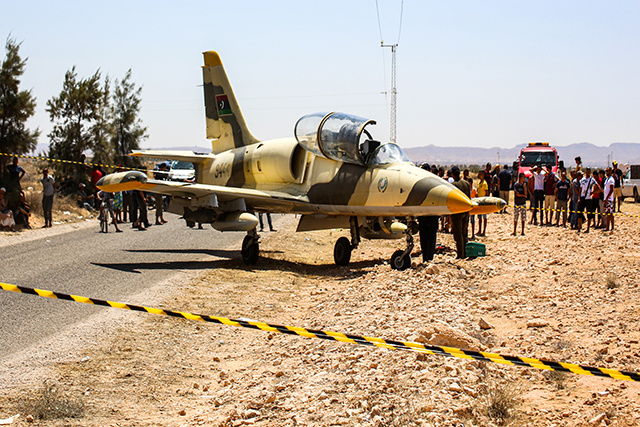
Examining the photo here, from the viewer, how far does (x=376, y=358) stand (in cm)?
660

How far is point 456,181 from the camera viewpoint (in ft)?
51.1

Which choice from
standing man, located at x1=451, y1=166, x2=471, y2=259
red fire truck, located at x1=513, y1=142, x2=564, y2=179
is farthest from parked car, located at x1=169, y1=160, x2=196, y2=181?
standing man, located at x1=451, y1=166, x2=471, y2=259

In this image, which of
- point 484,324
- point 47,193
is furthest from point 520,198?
point 47,193

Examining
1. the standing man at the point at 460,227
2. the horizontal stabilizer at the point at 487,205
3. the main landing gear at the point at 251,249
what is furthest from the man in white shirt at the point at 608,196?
the main landing gear at the point at 251,249

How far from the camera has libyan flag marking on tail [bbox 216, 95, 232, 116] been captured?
18000mm

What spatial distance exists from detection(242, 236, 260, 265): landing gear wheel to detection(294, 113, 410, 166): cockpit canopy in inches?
104

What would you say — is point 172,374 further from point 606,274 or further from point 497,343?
point 606,274

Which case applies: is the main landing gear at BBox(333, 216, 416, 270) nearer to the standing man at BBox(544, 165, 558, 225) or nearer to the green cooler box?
the green cooler box

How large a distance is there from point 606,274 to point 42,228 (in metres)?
18.2

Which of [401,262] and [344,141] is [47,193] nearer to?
[344,141]

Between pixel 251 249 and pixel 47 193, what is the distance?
33.9 feet

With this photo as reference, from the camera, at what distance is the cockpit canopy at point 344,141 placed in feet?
44.2

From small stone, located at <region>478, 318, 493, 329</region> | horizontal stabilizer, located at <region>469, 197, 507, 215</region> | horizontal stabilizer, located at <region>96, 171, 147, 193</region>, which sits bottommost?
small stone, located at <region>478, 318, 493, 329</region>

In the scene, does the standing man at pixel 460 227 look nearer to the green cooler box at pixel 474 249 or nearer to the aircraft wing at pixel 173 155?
the green cooler box at pixel 474 249
